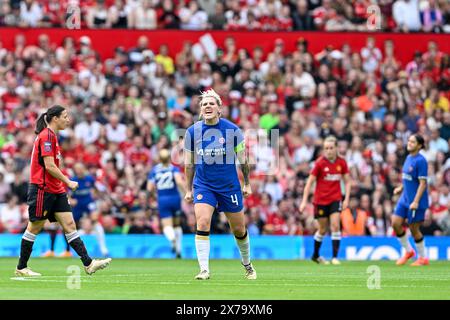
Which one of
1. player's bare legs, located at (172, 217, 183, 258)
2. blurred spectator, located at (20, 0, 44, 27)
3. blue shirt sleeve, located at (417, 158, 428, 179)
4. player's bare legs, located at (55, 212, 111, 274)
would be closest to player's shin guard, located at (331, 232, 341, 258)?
blue shirt sleeve, located at (417, 158, 428, 179)

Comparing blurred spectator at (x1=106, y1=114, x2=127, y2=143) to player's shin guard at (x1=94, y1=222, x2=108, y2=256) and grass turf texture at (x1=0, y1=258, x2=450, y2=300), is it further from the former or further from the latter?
grass turf texture at (x1=0, y1=258, x2=450, y2=300)

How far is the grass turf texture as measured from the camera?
1324 cm

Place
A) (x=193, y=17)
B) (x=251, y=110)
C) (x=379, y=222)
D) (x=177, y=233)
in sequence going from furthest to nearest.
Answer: (x=193, y=17) < (x=251, y=110) < (x=379, y=222) < (x=177, y=233)

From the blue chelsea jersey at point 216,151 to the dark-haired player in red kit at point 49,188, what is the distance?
6.13 feet

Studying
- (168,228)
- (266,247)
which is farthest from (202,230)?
(266,247)

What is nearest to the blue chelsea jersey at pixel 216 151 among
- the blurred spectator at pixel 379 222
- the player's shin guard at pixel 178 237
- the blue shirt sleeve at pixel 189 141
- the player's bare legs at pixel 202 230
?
the blue shirt sleeve at pixel 189 141

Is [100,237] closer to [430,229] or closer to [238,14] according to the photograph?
[430,229]

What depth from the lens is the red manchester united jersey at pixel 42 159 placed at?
53.6 feet

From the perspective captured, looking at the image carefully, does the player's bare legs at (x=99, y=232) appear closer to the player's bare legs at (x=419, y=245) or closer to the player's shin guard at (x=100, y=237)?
the player's shin guard at (x=100, y=237)

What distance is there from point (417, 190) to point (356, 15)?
12.6m

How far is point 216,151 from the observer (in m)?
16.1

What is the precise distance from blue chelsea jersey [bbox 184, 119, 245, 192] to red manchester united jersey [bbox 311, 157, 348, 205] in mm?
7120

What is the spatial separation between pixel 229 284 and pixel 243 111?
51.3 feet

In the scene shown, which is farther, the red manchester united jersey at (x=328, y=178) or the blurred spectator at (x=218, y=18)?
the blurred spectator at (x=218, y=18)
